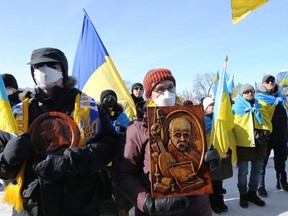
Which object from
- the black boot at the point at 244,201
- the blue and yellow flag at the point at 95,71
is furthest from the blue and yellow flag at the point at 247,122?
the blue and yellow flag at the point at 95,71

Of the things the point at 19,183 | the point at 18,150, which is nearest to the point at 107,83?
the point at 19,183

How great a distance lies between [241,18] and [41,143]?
1924 mm

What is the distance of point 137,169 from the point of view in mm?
1936

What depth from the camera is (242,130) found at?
4480 millimetres

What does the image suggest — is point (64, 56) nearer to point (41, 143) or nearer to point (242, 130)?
point (41, 143)

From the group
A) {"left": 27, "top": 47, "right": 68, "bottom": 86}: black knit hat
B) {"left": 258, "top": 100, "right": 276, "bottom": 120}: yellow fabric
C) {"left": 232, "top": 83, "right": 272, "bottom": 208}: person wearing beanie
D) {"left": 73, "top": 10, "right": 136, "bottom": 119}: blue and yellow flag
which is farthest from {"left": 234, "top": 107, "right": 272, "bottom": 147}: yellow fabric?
{"left": 27, "top": 47, "right": 68, "bottom": 86}: black knit hat

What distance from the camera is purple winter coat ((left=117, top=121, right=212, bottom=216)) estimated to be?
1868mm

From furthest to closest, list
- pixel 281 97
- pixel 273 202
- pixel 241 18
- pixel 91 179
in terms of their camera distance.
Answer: pixel 281 97 → pixel 273 202 → pixel 241 18 → pixel 91 179

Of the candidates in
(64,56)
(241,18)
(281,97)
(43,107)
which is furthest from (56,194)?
(281,97)

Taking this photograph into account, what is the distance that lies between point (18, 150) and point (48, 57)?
27.9 inches

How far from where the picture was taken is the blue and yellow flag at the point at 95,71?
19.1 ft

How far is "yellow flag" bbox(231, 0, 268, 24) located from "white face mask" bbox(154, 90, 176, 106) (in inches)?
37.0

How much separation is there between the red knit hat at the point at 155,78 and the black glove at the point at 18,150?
3.06 feet

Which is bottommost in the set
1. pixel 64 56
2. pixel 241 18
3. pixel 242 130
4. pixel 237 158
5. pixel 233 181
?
pixel 233 181
